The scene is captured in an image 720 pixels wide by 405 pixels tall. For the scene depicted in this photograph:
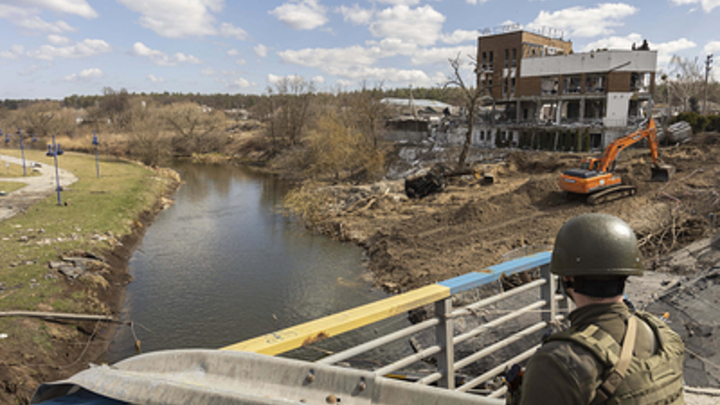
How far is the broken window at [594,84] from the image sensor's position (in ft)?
130

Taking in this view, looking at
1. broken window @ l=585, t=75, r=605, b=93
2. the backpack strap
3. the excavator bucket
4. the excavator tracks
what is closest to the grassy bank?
the excavator tracks

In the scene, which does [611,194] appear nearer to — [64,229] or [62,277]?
[62,277]

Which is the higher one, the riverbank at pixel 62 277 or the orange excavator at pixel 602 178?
the orange excavator at pixel 602 178

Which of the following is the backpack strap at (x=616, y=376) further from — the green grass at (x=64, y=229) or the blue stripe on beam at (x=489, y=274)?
the green grass at (x=64, y=229)

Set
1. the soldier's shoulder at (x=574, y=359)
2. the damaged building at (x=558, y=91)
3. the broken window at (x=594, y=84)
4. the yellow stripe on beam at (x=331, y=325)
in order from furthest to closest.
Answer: the broken window at (x=594, y=84), the damaged building at (x=558, y=91), the yellow stripe on beam at (x=331, y=325), the soldier's shoulder at (x=574, y=359)

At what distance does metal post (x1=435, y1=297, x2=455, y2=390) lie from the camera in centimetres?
329

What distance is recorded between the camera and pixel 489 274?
3742 millimetres

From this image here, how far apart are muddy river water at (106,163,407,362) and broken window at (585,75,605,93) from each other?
3059cm

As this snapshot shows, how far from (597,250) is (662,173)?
23.6 m

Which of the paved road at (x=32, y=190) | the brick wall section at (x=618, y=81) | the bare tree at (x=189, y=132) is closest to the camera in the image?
the paved road at (x=32, y=190)

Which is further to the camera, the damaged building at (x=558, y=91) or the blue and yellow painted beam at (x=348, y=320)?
the damaged building at (x=558, y=91)

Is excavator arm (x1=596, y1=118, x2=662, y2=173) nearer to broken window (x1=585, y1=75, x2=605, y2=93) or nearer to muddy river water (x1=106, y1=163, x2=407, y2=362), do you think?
muddy river water (x1=106, y1=163, x2=407, y2=362)

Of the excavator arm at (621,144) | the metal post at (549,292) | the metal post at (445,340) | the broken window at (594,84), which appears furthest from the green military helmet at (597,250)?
the broken window at (594,84)

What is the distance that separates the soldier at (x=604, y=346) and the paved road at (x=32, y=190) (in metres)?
23.1
